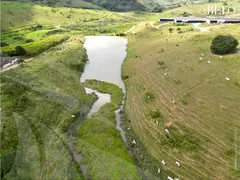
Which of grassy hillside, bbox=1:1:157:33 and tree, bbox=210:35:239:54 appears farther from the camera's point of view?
grassy hillside, bbox=1:1:157:33

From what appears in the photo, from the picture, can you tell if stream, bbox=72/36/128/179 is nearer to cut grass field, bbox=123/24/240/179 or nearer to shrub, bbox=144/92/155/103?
cut grass field, bbox=123/24/240/179

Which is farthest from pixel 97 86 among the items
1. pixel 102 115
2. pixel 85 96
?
pixel 102 115

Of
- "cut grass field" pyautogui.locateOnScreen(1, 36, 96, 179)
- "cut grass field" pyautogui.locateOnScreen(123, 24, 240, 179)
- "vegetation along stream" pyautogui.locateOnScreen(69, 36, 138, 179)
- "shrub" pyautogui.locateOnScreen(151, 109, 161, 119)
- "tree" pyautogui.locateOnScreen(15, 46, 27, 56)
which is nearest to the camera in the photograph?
"cut grass field" pyautogui.locateOnScreen(1, 36, 96, 179)

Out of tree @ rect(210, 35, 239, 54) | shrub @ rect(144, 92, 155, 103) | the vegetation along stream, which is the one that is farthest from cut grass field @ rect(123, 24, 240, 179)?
the vegetation along stream

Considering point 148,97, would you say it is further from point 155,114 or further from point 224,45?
point 224,45

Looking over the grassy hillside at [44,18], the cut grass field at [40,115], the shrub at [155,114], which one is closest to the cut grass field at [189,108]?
the shrub at [155,114]

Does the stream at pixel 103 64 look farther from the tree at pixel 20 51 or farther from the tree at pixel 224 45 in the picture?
the tree at pixel 224 45
